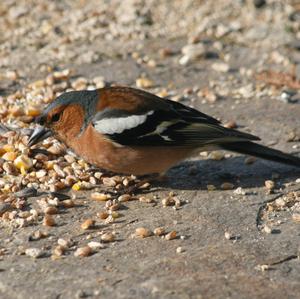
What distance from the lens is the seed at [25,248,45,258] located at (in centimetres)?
477

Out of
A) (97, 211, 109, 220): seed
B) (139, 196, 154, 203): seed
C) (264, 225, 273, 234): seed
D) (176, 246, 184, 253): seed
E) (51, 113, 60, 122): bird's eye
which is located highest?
(51, 113, 60, 122): bird's eye

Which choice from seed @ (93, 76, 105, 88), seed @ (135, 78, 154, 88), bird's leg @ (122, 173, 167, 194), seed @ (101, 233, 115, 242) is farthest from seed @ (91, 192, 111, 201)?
seed @ (135, 78, 154, 88)

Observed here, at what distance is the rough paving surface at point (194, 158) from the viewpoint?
4.50 metres

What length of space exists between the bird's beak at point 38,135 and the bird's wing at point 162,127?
0.43 metres

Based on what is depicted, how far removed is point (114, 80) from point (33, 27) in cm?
186

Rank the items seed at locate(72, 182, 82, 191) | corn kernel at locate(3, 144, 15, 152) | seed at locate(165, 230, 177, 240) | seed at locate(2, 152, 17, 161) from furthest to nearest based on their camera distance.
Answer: corn kernel at locate(3, 144, 15, 152)
seed at locate(2, 152, 17, 161)
seed at locate(72, 182, 82, 191)
seed at locate(165, 230, 177, 240)

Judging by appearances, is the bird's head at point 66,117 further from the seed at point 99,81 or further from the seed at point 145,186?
the seed at point 99,81

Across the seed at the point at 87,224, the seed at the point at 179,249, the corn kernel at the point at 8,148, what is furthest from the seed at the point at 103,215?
the corn kernel at the point at 8,148

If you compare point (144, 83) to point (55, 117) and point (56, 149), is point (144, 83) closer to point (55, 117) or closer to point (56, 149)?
point (56, 149)

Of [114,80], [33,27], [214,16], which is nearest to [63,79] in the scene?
[114,80]

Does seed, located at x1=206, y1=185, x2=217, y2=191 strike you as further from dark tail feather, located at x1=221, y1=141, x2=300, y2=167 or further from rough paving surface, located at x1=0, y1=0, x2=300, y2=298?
dark tail feather, located at x1=221, y1=141, x2=300, y2=167

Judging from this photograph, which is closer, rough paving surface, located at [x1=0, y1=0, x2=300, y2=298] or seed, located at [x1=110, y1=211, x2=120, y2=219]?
rough paving surface, located at [x1=0, y1=0, x2=300, y2=298]

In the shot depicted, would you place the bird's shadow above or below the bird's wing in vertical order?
below

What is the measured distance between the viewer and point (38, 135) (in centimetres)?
593
